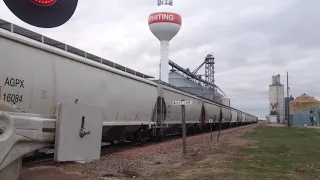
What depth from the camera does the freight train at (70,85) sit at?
8.01 m

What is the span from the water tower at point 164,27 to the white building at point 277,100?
237 feet

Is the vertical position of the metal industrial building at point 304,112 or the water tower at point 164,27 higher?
the water tower at point 164,27

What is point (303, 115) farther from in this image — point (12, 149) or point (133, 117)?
point (12, 149)

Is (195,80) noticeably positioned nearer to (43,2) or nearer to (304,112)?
(304,112)

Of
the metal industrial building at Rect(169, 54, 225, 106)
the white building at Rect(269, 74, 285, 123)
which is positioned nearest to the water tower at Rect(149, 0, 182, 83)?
the metal industrial building at Rect(169, 54, 225, 106)

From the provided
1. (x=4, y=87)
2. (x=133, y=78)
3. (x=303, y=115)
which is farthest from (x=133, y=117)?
(x=303, y=115)

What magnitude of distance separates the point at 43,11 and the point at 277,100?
134 meters

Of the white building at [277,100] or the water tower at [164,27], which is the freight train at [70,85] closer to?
the water tower at [164,27]

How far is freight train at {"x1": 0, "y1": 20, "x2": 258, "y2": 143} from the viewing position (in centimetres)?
801

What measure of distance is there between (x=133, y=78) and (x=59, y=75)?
20.4 ft

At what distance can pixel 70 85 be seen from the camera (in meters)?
10.2

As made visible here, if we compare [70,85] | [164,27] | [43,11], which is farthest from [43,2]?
[164,27]

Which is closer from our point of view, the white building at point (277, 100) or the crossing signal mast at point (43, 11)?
the crossing signal mast at point (43, 11)

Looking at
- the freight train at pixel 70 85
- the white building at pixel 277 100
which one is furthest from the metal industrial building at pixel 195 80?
the freight train at pixel 70 85
